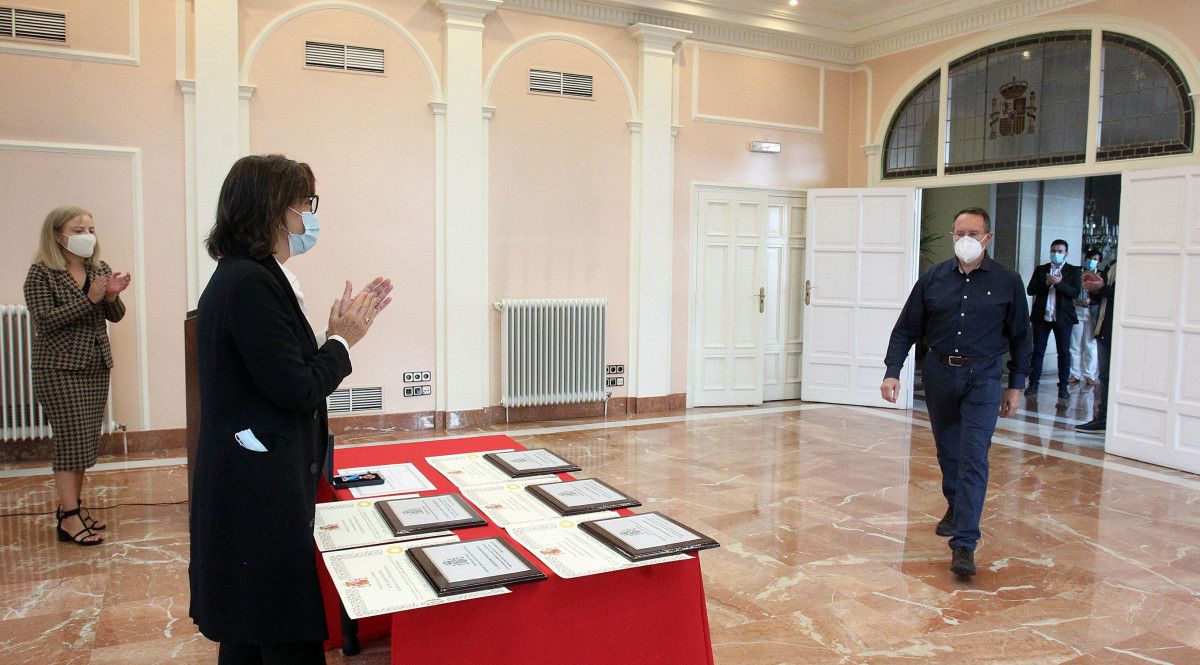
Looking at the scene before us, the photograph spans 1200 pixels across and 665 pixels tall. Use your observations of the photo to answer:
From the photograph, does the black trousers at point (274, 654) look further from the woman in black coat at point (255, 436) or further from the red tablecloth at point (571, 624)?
the red tablecloth at point (571, 624)

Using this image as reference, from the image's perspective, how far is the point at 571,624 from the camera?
1828 millimetres

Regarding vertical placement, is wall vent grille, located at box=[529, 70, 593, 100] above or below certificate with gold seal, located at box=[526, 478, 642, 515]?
above

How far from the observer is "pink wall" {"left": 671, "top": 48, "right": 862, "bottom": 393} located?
744 cm

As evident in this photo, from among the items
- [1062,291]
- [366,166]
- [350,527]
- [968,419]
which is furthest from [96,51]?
[1062,291]

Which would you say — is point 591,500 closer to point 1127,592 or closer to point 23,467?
point 1127,592

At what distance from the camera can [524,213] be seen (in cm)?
676

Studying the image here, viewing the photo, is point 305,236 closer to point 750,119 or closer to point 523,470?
point 523,470

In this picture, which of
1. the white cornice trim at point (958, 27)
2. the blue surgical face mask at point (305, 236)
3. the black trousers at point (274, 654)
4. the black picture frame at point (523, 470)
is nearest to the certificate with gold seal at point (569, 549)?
the black picture frame at point (523, 470)

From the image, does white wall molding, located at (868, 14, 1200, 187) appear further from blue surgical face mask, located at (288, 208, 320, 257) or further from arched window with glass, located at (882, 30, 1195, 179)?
blue surgical face mask, located at (288, 208, 320, 257)

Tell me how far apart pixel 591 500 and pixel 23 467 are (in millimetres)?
4637

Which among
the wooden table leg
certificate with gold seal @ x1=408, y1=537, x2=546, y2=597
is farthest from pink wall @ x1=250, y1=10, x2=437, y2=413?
certificate with gold seal @ x1=408, y1=537, x2=546, y2=597

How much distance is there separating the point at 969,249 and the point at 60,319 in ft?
13.5

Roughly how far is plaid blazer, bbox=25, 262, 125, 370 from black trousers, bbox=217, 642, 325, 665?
2.49 meters

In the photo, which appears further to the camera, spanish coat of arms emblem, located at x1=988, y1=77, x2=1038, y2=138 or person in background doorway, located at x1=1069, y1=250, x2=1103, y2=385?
person in background doorway, located at x1=1069, y1=250, x2=1103, y2=385
